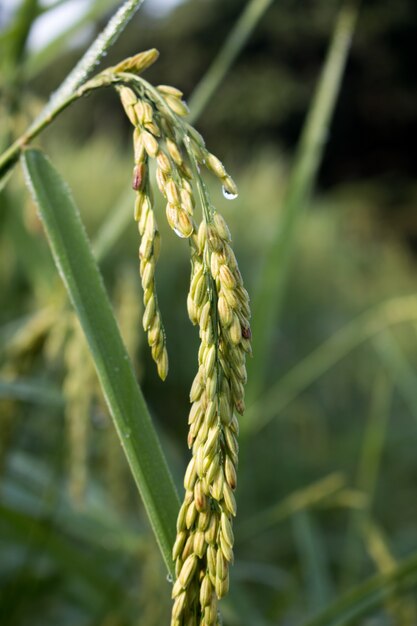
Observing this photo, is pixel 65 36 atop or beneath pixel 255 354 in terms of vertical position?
atop

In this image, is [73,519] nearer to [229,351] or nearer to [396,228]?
[229,351]

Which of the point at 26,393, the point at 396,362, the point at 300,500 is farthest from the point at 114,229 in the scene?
the point at 396,362

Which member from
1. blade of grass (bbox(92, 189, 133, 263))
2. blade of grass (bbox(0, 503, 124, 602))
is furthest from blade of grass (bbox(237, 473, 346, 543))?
blade of grass (bbox(92, 189, 133, 263))

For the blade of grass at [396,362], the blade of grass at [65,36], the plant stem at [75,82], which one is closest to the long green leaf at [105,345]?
the plant stem at [75,82]

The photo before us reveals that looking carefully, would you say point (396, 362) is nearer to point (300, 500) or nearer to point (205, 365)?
point (300, 500)

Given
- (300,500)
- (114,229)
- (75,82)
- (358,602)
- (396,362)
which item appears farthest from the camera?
(396,362)

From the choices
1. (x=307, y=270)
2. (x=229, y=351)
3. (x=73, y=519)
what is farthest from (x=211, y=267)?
(x=307, y=270)
